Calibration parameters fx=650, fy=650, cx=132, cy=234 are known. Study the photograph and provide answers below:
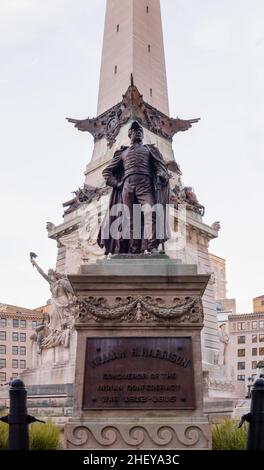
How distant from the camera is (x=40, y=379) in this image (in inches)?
1340

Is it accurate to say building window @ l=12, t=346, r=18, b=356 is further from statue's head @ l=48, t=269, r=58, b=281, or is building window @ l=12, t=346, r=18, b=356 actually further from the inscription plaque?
the inscription plaque

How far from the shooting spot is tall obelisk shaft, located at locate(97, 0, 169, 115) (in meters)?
42.2

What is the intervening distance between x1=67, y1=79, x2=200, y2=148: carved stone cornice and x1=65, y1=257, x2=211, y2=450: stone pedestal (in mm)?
28707

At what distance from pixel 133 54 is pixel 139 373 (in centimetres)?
3519

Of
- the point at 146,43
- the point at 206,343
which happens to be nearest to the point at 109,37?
the point at 146,43

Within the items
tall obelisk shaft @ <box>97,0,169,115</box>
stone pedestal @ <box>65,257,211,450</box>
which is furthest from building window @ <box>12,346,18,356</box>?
stone pedestal @ <box>65,257,211,450</box>

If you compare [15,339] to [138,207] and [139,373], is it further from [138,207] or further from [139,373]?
[139,373]

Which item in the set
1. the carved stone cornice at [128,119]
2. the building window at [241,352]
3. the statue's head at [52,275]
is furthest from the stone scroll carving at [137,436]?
the building window at [241,352]

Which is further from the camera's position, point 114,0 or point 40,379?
point 114,0

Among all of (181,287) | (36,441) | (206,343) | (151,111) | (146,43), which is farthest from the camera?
(146,43)

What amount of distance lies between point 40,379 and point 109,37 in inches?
948

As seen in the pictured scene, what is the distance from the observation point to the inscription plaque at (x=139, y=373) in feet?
32.1

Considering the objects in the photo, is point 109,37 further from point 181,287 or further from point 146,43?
point 181,287

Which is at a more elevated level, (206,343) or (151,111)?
(151,111)
